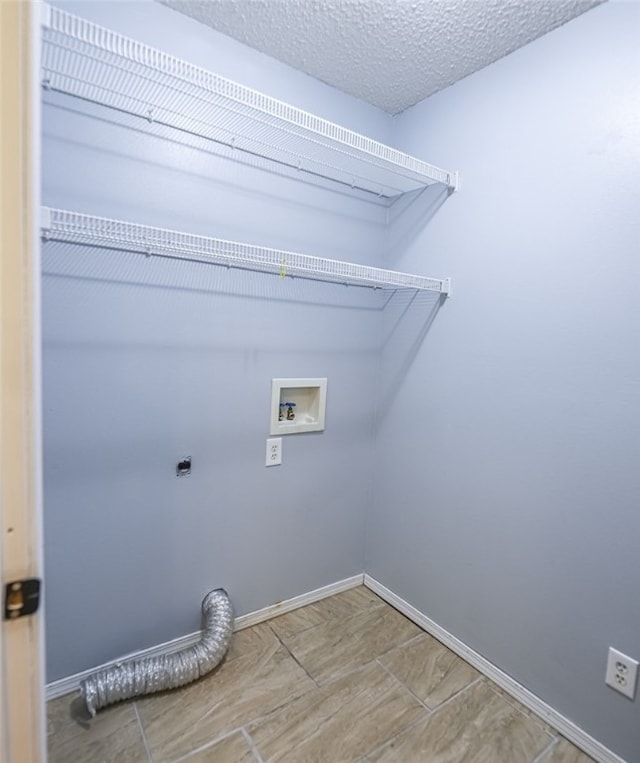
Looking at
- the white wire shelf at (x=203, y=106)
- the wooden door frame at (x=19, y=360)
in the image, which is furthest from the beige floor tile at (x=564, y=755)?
the white wire shelf at (x=203, y=106)

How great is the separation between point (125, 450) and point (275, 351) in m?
0.74

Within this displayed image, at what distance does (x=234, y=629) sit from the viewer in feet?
6.08

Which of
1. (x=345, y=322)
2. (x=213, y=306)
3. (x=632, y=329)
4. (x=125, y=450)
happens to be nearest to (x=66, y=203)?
(x=213, y=306)

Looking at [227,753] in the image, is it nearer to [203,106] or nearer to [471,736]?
[471,736]

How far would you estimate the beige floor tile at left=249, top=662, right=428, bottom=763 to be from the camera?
1342 mm

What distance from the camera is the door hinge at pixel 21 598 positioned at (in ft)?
1.94

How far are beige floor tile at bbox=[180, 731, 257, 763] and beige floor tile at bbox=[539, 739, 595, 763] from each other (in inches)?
38.1

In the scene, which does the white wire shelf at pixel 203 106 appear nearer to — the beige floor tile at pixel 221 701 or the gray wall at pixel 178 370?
the gray wall at pixel 178 370

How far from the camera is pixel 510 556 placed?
5.34 feet

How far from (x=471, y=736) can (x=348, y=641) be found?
0.59 m

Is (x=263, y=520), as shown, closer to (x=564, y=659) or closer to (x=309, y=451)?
(x=309, y=451)

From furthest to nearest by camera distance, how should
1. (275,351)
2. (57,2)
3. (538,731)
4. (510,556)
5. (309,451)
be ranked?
(309,451)
(275,351)
(510,556)
(538,731)
(57,2)

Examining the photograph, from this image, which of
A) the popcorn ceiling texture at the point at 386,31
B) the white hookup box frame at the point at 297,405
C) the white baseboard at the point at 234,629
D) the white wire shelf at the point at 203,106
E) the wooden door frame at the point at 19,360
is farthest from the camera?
the white hookup box frame at the point at 297,405

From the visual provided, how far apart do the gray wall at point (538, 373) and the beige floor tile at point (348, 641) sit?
163 mm
